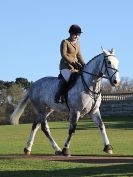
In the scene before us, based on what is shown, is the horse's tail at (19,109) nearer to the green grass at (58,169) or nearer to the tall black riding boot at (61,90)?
the tall black riding boot at (61,90)

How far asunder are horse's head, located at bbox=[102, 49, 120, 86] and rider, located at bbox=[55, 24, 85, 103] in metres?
1.04

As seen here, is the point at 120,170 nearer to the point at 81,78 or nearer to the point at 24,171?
the point at 24,171

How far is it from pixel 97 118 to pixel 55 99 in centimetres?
122

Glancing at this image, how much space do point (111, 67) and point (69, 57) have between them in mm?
1466

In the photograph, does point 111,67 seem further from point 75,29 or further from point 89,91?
point 75,29

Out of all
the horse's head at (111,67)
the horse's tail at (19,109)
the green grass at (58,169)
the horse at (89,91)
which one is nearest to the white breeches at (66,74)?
the horse at (89,91)

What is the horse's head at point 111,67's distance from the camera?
14.8 metres

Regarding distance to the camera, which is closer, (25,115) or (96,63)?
(96,63)

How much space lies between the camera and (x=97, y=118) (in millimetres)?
15992

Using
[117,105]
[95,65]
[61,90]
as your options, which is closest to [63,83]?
[61,90]

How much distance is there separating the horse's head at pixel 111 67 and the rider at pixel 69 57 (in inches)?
41.1

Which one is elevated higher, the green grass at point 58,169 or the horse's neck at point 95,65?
the horse's neck at point 95,65

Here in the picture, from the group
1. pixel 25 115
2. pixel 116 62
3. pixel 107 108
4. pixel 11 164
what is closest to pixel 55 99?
pixel 116 62

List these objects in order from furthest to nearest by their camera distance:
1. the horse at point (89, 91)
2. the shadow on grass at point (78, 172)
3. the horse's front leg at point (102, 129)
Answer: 1. the horse's front leg at point (102, 129)
2. the horse at point (89, 91)
3. the shadow on grass at point (78, 172)
